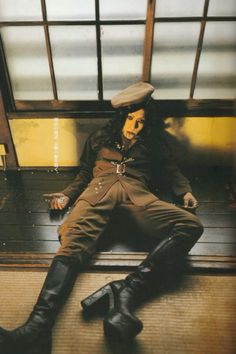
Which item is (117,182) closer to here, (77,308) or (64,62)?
(77,308)

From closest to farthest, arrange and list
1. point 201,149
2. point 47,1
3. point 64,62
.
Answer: point 47,1 < point 64,62 < point 201,149

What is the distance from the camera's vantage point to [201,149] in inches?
154

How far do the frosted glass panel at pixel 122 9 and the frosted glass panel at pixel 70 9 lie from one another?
120 millimetres

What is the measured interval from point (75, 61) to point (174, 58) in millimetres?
1070

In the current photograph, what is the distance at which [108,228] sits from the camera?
3.12 metres

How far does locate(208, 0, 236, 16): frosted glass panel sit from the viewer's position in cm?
320

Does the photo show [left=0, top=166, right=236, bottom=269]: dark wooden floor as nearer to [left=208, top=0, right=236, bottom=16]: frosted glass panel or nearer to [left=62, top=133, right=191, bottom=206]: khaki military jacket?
[left=62, top=133, right=191, bottom=206]: khaki military jacket

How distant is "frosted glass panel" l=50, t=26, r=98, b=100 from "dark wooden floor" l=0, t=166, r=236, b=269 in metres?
0.99

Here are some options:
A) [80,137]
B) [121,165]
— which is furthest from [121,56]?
[121,165]

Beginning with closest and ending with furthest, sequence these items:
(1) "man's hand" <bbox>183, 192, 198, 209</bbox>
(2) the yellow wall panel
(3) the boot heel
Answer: (3) the boot heel → (1) "man's hand" <bbox>183, 192, 198, 209</bbox> → (2) the yellow wall panel

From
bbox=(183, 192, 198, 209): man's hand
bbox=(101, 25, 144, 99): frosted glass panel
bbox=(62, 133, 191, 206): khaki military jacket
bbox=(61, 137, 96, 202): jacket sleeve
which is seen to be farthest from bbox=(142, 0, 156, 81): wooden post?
bbox=(183, 192, 198, 209): man's hand

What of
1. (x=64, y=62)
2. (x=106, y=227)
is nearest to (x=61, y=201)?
(x=106, y=227)

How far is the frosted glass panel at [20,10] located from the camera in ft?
10.8

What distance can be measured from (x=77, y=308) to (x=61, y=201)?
1133mm
